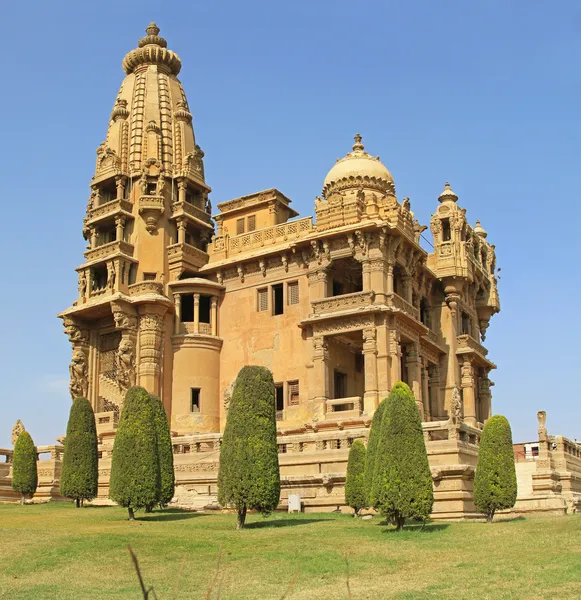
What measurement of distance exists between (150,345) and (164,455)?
44.2 ft

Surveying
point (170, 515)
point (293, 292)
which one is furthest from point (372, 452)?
point (293, 292)

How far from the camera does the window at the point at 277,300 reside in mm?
39894

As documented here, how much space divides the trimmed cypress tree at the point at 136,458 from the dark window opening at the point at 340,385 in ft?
49.9

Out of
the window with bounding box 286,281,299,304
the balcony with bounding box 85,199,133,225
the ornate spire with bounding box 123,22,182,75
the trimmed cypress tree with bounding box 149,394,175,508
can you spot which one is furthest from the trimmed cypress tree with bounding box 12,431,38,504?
the ornate spire with bounding box 123,22,182,75

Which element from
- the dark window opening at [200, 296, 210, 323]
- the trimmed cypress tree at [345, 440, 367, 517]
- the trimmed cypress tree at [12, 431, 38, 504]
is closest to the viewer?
the trimmed cypress tree at [345, 440, 367, 517]

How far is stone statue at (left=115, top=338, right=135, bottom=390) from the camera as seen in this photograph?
39.8 meters

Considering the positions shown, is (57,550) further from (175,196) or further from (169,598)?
(175,196)

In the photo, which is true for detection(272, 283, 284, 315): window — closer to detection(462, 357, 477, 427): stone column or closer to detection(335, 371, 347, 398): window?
detection(335, 371, 347, 398): window

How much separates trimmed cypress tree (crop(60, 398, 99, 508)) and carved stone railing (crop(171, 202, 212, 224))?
15219 millimetres

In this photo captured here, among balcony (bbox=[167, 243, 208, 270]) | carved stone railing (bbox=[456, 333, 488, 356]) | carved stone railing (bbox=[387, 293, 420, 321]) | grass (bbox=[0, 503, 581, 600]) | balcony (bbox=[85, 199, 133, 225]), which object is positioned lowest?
grass (bbox=[0, 503, 581, 600])

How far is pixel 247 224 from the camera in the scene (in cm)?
4350

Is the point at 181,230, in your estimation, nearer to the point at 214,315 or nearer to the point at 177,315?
the point at 177,315

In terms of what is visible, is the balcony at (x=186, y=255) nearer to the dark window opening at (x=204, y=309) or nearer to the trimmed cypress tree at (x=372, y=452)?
the dark window opening at (x=204, y=309)

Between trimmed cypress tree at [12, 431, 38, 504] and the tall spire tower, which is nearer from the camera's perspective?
trimmed cypress tree at [12, 431, 38, 504]
